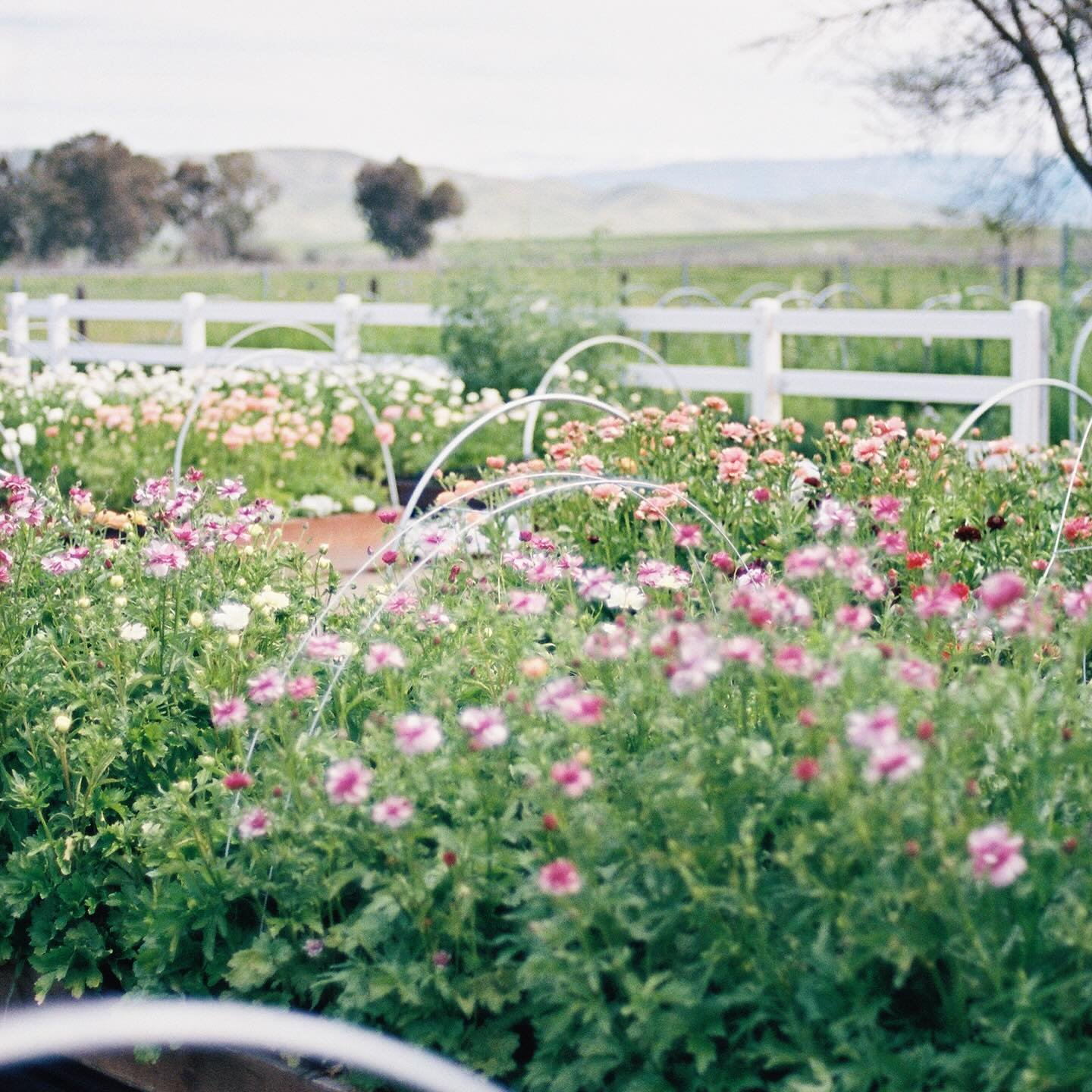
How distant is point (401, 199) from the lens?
2475 inches

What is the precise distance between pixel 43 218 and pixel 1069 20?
1783 inches

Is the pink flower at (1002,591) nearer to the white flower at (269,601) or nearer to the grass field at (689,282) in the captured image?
the white flower at (269,601)

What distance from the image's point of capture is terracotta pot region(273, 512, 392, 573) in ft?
21.8

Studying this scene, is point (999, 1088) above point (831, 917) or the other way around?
the other way around

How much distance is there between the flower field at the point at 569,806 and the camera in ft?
6.53

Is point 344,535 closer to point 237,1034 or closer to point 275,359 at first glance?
point 275,359

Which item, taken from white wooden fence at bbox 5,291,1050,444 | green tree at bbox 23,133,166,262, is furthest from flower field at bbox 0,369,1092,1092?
green tree at bbox 23,133,166,262

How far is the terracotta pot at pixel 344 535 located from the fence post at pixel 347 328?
3.48m

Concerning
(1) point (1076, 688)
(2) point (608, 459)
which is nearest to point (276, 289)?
(2) point (608, 459)

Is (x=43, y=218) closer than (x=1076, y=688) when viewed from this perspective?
No

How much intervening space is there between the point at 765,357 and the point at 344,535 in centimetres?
323

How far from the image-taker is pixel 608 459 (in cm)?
517

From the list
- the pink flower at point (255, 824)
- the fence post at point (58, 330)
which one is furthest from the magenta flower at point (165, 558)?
the fence post at point (58, 330)

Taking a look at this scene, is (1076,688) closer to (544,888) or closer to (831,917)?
(831,917)
